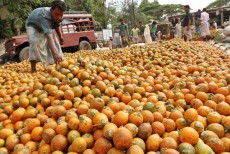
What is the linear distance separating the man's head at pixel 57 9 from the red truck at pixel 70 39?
6.51 meters

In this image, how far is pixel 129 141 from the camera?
176 centimetres

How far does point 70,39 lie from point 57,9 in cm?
884

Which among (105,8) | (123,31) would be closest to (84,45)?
(123,31)

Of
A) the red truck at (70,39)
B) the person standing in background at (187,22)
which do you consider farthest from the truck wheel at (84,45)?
the person standing in background at (187,22)

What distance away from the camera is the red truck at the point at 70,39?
444 inches

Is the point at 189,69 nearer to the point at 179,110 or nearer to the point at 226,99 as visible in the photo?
the point at 226,99

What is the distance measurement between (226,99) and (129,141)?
1.29 meters

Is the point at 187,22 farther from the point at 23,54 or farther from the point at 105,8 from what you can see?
the point at 105,8

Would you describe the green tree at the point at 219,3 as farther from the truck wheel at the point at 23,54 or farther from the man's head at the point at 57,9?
the man's head at the point at 57,9

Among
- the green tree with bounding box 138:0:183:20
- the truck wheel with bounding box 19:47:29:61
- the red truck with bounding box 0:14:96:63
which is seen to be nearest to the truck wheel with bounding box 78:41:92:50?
the red truck with bounding box 0:14:96:63

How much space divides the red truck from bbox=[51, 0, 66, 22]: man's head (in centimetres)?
651

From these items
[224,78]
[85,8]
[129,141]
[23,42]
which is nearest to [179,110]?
[129,141]

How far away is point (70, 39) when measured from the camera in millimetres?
13555

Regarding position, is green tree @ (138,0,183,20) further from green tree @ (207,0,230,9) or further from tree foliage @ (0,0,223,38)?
green tree @ (207,0,230,9)
